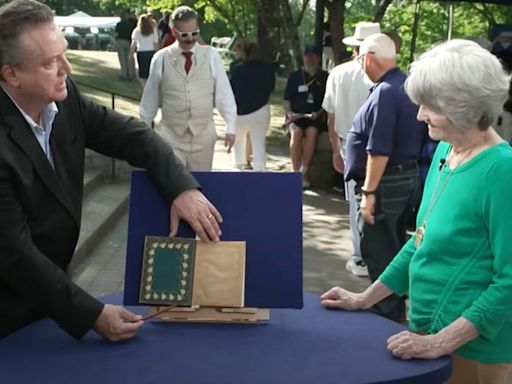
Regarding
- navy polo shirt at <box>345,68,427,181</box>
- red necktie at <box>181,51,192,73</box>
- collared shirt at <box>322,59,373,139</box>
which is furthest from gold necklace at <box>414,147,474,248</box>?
collared shirt at <box>322,59,373,139</box>

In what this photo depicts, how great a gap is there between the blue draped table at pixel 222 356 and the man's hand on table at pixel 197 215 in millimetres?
283

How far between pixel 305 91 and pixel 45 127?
8.07 meters

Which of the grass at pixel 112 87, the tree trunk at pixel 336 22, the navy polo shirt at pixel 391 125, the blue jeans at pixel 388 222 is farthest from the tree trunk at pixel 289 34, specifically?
the blue jeans at pixel 388 222

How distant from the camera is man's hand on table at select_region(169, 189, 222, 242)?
2.57 m

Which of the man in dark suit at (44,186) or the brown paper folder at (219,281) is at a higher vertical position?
the man in dark suit at (44,186)

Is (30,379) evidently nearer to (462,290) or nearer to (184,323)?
(184,323)

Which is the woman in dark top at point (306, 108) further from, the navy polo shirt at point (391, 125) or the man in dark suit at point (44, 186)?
the man in dark suit at point (44, 186)

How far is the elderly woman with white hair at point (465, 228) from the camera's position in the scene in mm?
2398

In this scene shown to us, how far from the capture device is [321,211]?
9.69 metres

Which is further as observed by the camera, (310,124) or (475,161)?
(310,124)

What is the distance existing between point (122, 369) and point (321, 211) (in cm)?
749

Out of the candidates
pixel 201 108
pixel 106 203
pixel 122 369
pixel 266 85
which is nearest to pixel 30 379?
pixel 122 369

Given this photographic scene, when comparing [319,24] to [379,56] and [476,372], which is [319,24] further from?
[476,372]

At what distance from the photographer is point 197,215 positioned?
2574mm
